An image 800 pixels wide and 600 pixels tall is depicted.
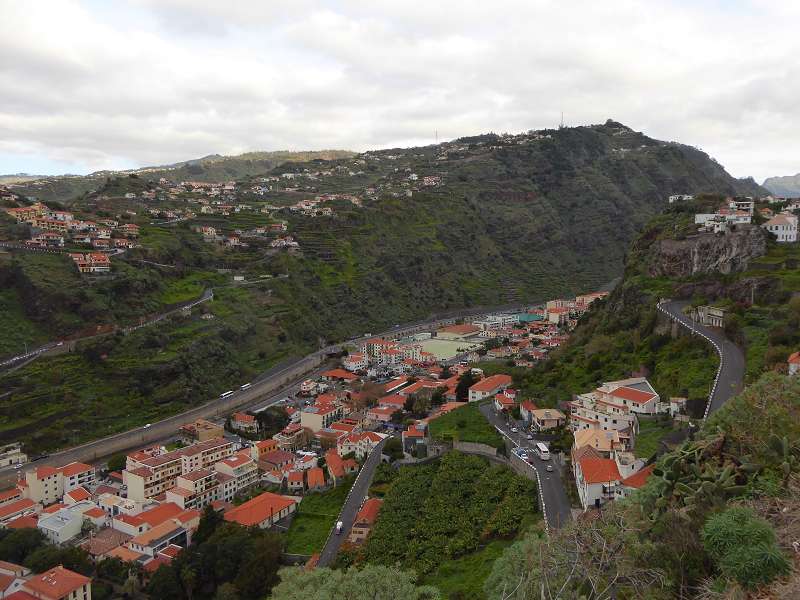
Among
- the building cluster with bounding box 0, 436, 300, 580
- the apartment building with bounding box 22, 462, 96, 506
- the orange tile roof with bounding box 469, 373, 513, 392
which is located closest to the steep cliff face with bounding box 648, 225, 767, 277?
the orange tile roof with bounding box 469, 373, 513, 392

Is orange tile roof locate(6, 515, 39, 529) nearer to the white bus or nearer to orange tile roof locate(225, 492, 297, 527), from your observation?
orange tile roof locate(225, 492, 297, 527)

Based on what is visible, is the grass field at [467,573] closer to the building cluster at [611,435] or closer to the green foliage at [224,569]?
the building cluster at [611,435]

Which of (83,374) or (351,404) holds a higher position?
(83,374)

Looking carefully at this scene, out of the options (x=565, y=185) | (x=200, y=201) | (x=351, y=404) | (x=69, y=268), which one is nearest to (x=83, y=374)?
(x=69, y=268)

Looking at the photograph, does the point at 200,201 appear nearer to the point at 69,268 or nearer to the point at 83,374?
the point at 69,268

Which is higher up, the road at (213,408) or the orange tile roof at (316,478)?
the orange tile roof at (316,478)

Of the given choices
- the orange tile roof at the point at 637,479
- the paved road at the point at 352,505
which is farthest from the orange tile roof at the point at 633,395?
the paved road at the point at 352,505

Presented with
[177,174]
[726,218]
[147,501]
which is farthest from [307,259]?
[177,174]
